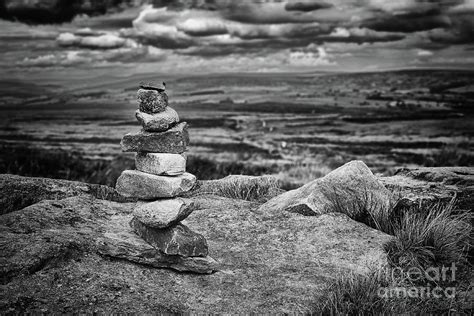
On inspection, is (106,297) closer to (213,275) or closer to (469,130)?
(213,275)

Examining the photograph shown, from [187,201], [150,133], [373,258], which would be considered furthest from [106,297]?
[373,258]

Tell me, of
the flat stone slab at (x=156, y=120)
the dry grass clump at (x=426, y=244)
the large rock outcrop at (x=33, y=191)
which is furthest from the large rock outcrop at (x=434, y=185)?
the large rock outcrop at (x=33, y=191)

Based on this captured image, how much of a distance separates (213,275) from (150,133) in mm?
2305

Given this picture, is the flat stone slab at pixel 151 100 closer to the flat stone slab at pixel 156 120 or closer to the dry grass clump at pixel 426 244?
the flat stone slab at pixel 156 120

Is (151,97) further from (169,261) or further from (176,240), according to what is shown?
(169,261)

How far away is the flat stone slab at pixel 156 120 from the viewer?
21.4 ft

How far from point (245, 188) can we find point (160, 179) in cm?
448

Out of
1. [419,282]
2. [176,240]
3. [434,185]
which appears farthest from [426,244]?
[176,240]

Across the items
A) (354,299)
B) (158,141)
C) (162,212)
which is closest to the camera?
(354,299)

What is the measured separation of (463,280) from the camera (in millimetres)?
7016

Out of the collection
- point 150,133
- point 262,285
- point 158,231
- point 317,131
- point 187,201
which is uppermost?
point 150,133

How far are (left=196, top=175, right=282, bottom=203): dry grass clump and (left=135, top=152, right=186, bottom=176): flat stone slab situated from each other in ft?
13.0

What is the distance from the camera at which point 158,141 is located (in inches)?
261

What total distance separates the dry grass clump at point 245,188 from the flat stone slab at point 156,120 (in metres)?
4.22
